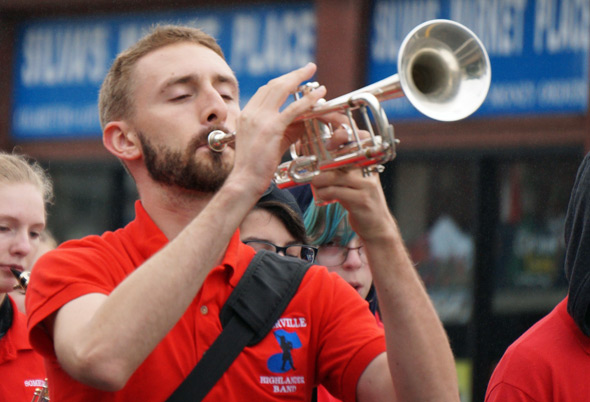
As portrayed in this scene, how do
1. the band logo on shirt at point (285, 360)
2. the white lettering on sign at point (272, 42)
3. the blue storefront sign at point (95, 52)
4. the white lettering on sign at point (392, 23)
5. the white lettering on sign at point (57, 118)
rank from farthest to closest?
the white lettering on sign at point (57, 118), the blue storefront sign at point (95, 52), the white lettering on sign at point (272, 42), the white lettering on sign at point (392, 23), the band logo on shirt at point (285, 360)

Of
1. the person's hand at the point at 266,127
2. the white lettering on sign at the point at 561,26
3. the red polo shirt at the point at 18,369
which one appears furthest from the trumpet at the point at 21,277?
the white lettering on sign at the point at 561,26

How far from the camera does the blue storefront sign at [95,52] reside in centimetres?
791

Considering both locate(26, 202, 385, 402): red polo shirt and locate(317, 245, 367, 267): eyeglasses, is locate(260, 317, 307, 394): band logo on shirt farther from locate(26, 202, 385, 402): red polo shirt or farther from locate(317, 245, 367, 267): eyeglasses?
locate(317, 245, 367, 267): eyeglasses

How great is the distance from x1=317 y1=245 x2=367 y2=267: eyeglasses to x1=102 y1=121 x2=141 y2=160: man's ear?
1.28 metres

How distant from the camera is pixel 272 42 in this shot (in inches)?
313

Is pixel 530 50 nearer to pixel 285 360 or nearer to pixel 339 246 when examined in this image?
pixel 339 246

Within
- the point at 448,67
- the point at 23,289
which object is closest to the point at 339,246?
the point at 23,289

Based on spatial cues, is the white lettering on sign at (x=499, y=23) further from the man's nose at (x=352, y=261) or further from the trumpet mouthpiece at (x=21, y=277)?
the trumpet mouthpiece at (x=21, y=277)

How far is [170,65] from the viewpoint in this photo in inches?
105

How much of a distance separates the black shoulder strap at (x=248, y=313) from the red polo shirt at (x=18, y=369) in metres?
1.21

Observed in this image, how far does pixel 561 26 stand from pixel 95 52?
4289mm

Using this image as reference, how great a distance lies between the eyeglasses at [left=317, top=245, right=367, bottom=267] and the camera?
3.78 m

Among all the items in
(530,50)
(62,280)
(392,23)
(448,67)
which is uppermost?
(392,23)

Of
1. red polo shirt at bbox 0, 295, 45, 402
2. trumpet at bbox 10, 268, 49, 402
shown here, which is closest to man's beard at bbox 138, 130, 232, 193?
trumpet at bbox 10, 268, 49, 402
